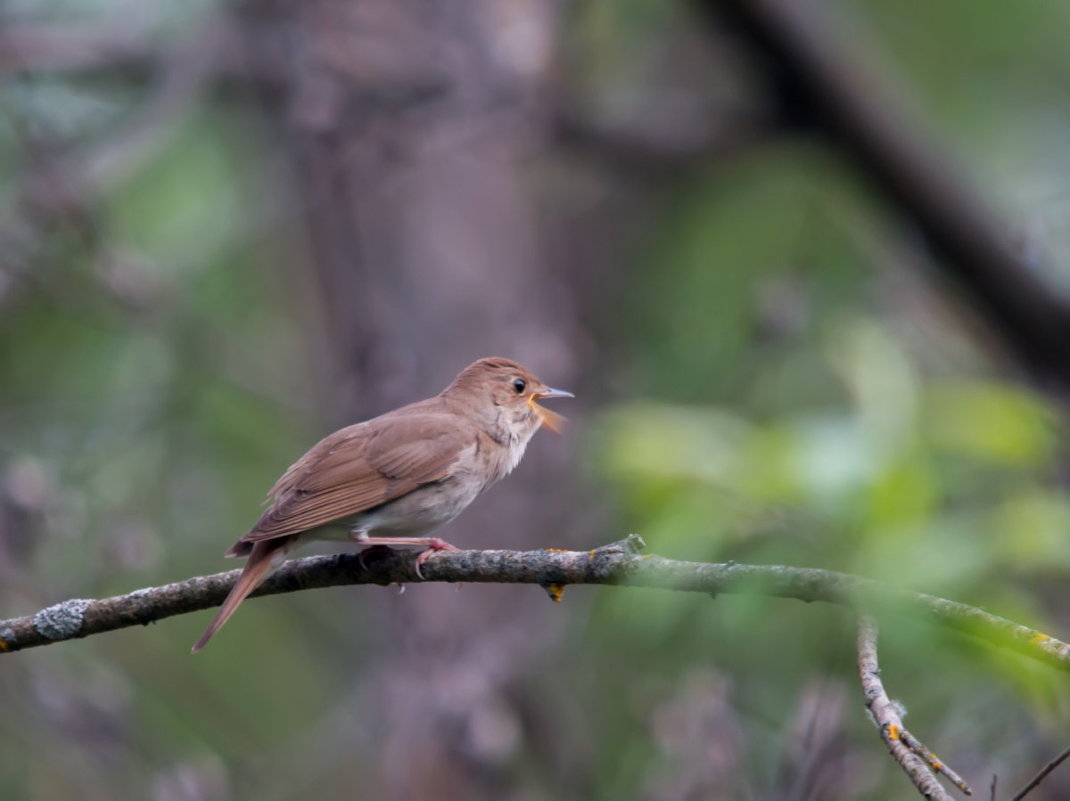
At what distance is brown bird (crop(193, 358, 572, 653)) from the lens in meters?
3.98

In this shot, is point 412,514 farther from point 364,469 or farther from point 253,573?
point 253,573

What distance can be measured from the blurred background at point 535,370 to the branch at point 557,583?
1507 millimetres

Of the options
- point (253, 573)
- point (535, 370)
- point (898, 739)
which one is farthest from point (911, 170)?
point (898, 739)

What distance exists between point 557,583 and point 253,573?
3.30 feet

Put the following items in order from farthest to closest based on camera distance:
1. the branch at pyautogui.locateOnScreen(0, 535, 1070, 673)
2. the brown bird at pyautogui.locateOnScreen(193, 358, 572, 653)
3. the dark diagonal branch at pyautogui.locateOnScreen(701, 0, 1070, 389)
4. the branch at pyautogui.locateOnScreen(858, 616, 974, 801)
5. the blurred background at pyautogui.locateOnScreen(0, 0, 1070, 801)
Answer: the dark diagonal branch at pyautogui.locateOnScreen(701, 0, 1070, 389)
the blurred background at pyautogui.locateOnScreen(0, 0, 1070, 801)
the brown bird at pyautogui.locateOnScreen(193, 358, 572, 653)
the branch at pyautogui.locateOnScreen(0, 535, 1070, 673)
the branch at pyautogui.locateOnScreen(858, 616, 974, 801)

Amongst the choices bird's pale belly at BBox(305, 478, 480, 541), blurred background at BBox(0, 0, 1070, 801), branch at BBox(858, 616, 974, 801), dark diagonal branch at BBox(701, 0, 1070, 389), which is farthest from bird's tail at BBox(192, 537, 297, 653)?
dark diagonal branch at BBox(701, 0, 1070, 389)

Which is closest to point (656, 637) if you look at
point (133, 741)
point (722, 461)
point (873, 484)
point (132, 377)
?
point (722, 461)

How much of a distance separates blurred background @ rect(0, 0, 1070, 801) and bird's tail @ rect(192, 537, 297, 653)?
1485mm

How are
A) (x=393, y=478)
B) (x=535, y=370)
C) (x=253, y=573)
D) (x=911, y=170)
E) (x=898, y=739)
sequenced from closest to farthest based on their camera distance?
(x=898, y=739), (x=253, y=573), (x=393, y=478), (x=535, y=370), (x=911, y=170)

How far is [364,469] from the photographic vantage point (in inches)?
172

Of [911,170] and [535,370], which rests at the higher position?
[911,170]

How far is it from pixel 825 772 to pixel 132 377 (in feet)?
19.1

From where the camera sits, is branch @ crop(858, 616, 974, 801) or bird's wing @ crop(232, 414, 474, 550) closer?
branch @ crop(858, 616, 974, 801)

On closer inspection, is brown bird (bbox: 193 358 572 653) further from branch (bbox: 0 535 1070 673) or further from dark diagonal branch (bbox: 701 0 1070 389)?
dark diagonal branch (bbox: 701 0 1070 389)
